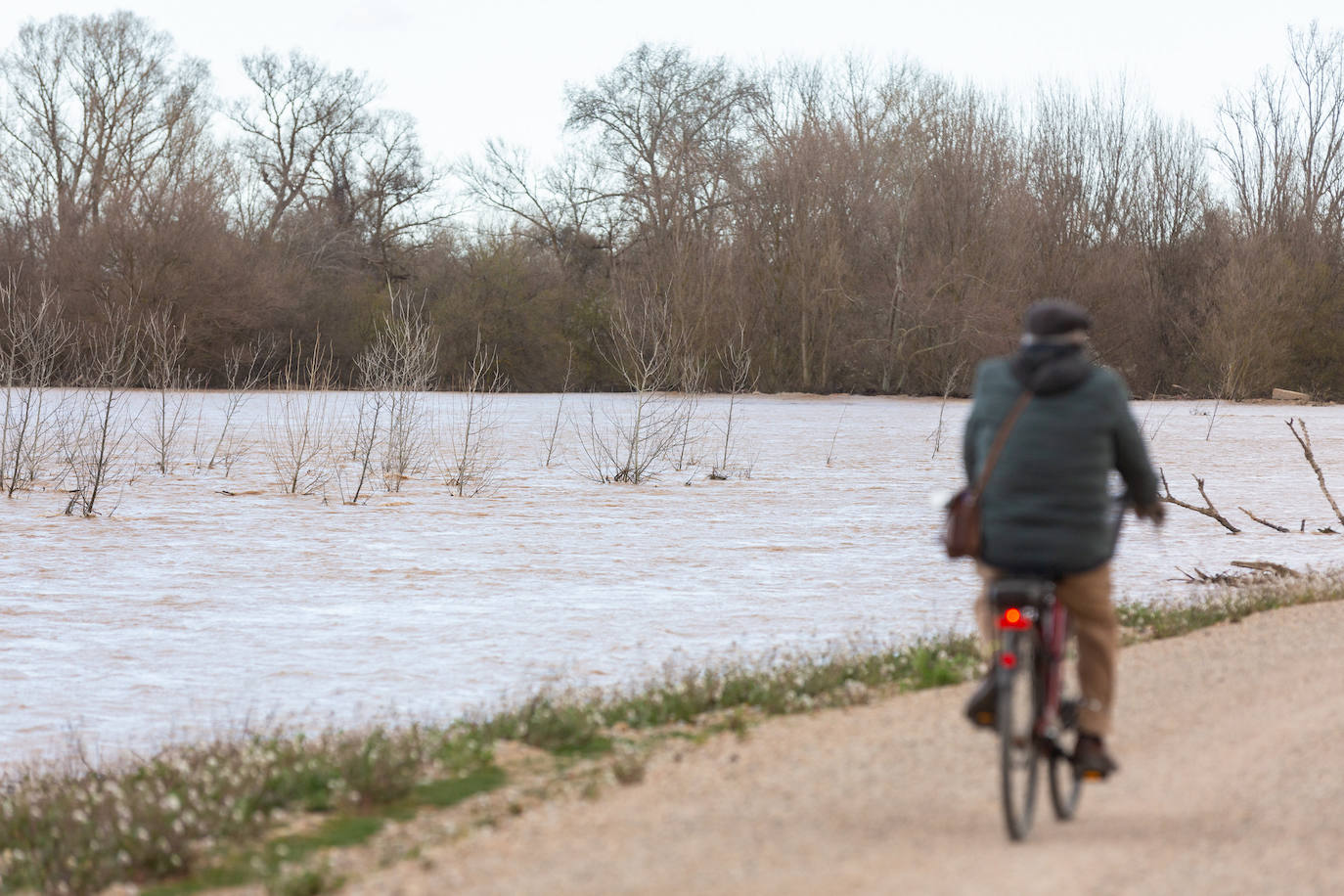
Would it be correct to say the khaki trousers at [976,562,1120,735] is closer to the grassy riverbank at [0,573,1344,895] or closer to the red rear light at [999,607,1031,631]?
the red rear light at [999,607,1031,631]

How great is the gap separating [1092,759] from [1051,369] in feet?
4.61

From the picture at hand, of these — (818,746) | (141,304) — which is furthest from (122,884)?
(141,304)

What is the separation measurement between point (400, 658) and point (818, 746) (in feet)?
16.2

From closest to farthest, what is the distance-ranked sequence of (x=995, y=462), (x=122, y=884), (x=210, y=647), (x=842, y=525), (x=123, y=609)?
(x=995, y=462) < (x=122, y=884) < (x=210, y=647) < (x=123, y=609) < (x=842, y=525)

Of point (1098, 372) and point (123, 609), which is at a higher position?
point (1098, 372)

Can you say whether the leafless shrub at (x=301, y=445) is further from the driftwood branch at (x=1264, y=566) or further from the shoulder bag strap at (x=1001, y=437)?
the shoulder bag strap at (x=1001, y=437)

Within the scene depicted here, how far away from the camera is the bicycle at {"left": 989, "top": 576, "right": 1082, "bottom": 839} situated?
490cm

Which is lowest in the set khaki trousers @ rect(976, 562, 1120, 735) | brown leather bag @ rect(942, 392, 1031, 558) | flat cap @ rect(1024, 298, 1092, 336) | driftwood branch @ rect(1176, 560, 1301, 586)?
driftwood branch @ rect(1176, 560, 1301, 586)

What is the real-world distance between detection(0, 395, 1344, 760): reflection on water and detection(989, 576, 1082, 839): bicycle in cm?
486

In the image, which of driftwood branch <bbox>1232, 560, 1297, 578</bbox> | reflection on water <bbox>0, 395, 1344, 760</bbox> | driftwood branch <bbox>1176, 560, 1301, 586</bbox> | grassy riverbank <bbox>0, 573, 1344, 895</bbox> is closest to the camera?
grassy riverbank <bbox>0, 573, 1344, 895</bbox>

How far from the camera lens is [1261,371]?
200 feet

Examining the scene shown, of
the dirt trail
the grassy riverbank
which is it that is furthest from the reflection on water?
the dirt trail

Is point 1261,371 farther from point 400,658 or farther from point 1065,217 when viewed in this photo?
point 400,658

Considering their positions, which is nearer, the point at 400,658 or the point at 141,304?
the point at 400,658
